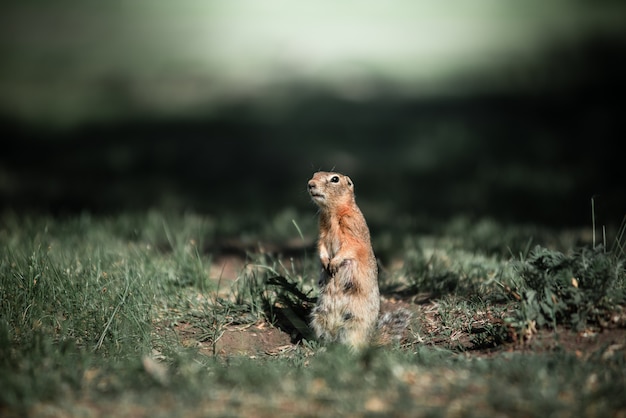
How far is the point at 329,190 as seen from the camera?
4.75 meters

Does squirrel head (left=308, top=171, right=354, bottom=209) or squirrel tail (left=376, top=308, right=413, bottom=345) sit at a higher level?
squirrel head (left=308, top=171, right=354, bottom=209)

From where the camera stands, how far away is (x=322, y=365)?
3615 mm

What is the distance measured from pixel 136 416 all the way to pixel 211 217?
5322 mm

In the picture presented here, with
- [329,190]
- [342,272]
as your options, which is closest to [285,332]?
[342,272]

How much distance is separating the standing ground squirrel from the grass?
0.22m

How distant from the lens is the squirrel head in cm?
470

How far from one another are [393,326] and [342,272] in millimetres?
483

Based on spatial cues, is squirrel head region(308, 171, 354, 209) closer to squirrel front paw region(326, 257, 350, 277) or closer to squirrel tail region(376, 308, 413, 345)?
squirrel front paw region(326, 257, 350, 277)

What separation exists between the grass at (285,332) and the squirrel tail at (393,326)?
65 mm

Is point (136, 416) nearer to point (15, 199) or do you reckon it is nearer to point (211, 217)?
point (211, 217)

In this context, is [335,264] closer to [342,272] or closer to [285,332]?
[342,272]

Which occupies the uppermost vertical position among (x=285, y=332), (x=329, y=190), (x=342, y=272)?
(x=329, y=190)

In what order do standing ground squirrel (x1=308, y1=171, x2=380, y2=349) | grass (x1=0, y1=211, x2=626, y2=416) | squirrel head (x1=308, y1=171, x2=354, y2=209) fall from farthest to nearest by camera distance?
1. squirrel head (x1=308, y1=171, x2=354, y2=209)
2. standing ground squirrel (x1=308, y1=171, x2=380, y2=349)
3. grass (x1=0, y1=211, x2=626, y2=416)

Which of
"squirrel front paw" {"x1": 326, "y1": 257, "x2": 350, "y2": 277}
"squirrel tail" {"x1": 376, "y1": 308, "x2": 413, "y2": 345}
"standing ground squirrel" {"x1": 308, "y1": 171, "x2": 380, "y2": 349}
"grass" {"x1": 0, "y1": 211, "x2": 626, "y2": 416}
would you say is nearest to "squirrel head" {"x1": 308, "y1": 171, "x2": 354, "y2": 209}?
"standing ground squirrel" {"x1": 308, "y1": 171, "x2": 380, "y2": 349}
